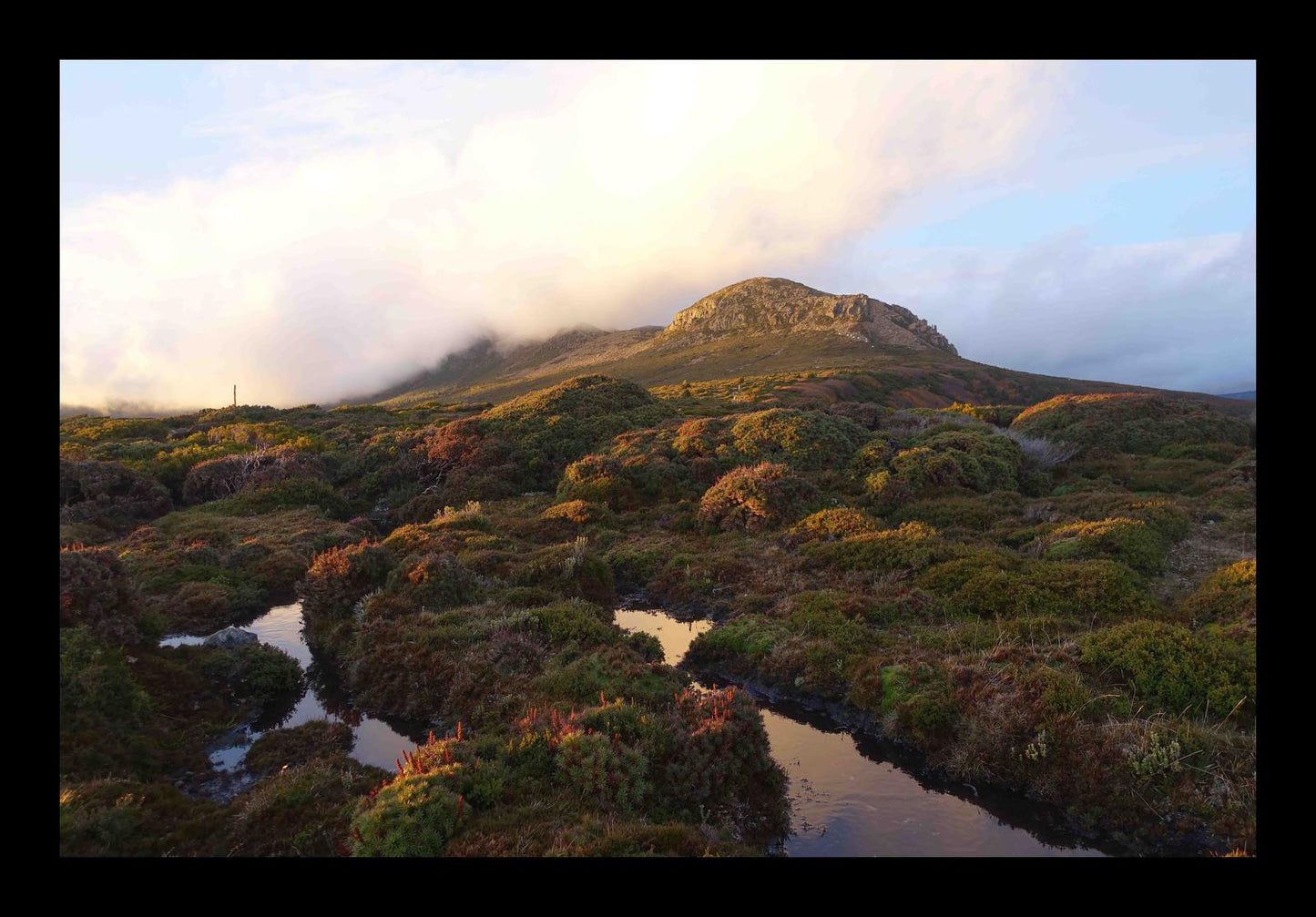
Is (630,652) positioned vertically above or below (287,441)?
below

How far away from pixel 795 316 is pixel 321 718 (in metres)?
148

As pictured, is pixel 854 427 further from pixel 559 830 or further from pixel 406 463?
pixel 559 830

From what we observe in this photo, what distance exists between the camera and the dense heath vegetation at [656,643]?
774cm

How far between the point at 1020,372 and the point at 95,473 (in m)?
102

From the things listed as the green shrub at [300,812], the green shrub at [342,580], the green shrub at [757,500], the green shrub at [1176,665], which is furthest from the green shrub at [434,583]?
the green shrub at [1176,665]

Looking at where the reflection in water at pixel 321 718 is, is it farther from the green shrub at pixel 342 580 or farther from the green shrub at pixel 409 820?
the green shrub at pixel 409 820

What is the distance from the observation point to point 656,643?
41.9 feet

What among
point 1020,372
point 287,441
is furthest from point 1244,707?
point 1020,372

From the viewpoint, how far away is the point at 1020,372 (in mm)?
94188

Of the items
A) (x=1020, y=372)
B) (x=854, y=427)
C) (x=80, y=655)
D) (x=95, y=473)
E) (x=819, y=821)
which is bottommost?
(x=819, y=821)

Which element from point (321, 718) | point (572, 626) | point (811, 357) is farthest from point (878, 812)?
point (811, 357)

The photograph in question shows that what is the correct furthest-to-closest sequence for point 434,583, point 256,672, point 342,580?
point 342,580 < point 434,583 < point 256,672

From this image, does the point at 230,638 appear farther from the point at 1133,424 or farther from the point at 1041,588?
the point at 1133,424

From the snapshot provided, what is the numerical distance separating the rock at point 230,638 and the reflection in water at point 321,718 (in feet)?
2.21
